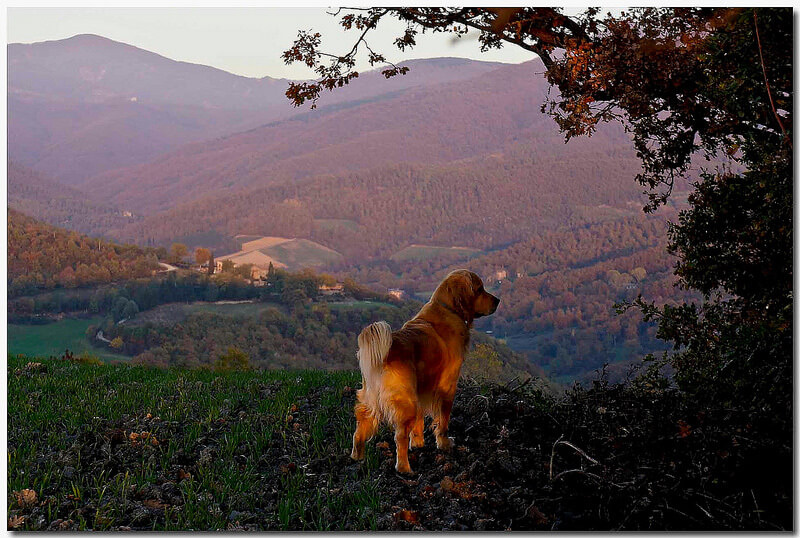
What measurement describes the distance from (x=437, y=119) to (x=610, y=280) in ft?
136

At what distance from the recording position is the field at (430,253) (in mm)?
47906

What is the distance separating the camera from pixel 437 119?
70312mm

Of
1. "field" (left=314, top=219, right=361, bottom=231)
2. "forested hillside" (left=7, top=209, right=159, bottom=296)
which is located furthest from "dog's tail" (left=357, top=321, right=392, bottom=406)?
"field" (left=314, top=219, right=361, bottom=231)

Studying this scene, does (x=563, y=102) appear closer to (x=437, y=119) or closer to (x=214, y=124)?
(x=214, y=124)

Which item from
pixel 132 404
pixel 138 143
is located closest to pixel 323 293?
pixel 132 404

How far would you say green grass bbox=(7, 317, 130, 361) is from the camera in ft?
106

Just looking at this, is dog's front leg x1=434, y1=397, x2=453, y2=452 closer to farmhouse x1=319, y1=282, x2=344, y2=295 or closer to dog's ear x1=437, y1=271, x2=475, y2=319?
dog's ear x1=437, y1=271, x2=475, y2=319

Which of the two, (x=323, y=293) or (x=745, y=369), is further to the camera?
(x=323, y=293)

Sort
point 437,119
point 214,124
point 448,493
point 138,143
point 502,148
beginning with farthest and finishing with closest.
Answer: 1. point 138,143
2. point 437,119
3. point 502,148
4. point 214,124
5. point 448,493

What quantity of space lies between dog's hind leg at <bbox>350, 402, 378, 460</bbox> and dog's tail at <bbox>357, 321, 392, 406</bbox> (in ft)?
0.44

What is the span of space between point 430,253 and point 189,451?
43.3 m

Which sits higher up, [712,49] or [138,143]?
[138,143]

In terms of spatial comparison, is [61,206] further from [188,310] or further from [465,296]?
[465,296]

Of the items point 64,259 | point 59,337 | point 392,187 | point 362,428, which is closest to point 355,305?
point 59,337
